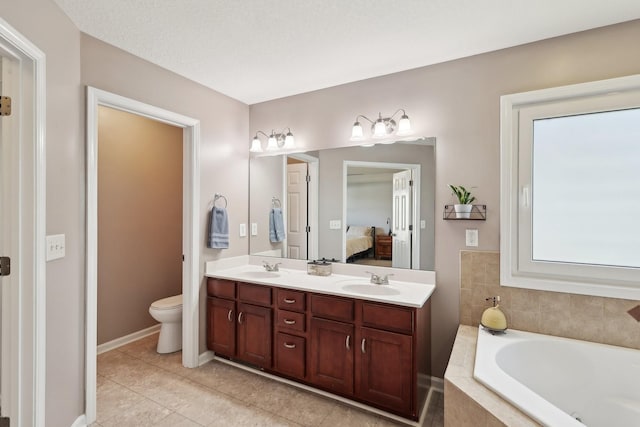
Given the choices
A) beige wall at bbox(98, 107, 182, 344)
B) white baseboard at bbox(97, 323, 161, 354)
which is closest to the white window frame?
beige wall at bbox(98, 107, 182, 344)

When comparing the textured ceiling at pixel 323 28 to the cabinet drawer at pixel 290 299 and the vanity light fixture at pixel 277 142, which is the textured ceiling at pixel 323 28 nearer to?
the vanity light fixture at pixel 277 142

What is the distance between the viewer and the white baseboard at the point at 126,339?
2.94 meters

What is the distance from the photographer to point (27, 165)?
1.50 meters

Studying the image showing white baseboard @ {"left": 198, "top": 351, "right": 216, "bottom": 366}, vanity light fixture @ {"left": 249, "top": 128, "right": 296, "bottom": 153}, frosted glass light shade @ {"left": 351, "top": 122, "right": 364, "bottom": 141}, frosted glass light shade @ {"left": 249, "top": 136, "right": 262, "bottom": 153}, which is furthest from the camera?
frosted glass light shade @ {"left": 249, "top": 136, "right": 262, "bottom": 153}

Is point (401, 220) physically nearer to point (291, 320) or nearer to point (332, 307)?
point (332, 307)

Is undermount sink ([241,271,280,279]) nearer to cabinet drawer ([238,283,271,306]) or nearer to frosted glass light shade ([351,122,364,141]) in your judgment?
cabinet drawer ([238,283,271,306])

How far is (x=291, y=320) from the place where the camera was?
91.0 inches

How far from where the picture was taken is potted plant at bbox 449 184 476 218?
212 cm

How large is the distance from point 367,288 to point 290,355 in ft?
2.53

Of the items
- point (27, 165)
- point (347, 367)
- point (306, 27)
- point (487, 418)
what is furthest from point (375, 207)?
point (27, 165)

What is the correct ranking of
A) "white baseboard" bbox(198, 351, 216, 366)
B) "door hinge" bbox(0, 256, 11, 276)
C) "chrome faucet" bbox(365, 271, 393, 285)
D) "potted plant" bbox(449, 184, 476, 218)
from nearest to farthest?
1. "door hinge" bbox(0, 256, 11, 276)
2. "potted plant" bbox(449, 184, 476, 218)
3. "chrome faucet" bbox(365, 271, 393, 285)
4. "white baseboard" bbox(198, 351, 216, 366)

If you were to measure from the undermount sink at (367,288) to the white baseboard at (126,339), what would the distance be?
7.84 feet

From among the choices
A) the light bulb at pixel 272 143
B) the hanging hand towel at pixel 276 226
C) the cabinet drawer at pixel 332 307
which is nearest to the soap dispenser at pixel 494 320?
the cabinet drawer at pixel 332 307

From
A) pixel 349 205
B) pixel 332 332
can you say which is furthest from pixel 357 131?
pixel 332 332
